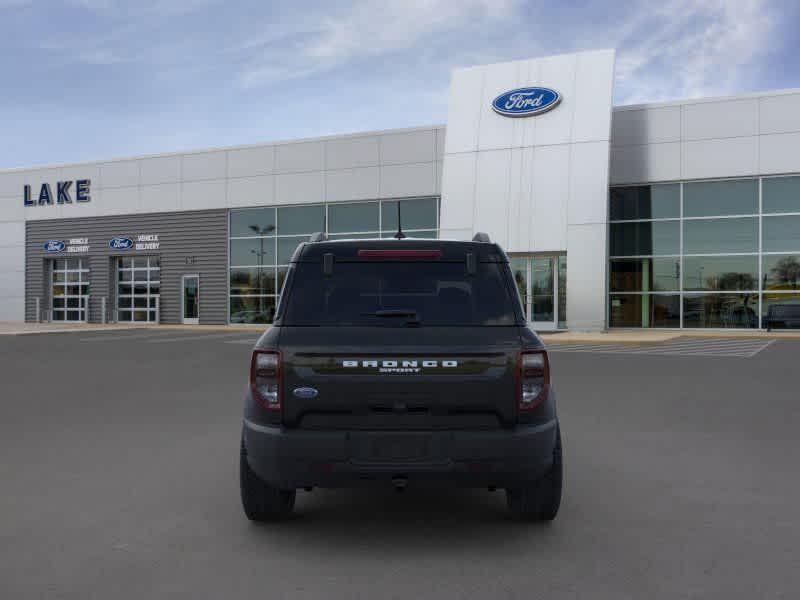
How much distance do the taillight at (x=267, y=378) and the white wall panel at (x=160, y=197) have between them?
1272 inches

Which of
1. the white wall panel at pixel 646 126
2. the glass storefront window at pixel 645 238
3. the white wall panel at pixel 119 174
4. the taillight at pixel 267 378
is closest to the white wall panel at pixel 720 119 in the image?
the white wall panel at pixel 646 126

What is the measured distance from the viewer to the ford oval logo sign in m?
26.5

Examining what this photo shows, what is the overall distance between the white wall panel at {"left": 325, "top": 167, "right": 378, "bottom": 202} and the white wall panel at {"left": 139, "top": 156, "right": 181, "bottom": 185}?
776 cm

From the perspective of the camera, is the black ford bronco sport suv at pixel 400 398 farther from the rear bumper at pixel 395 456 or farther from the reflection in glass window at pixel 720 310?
the reflection in glass window at pixel 720 310

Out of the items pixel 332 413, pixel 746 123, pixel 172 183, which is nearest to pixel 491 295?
pixel 332 413

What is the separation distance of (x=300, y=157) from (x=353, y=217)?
3516mm

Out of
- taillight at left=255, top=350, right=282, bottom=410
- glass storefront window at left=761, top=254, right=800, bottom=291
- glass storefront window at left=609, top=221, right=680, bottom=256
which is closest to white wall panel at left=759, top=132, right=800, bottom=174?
glass storefront window at left=761, top=254, right=800, bottom=291

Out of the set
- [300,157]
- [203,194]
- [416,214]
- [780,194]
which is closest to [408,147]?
[416,214]

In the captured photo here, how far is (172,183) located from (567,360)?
24.2 m

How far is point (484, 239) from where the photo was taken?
14.9 feet

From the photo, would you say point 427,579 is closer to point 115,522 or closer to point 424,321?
point 424,321

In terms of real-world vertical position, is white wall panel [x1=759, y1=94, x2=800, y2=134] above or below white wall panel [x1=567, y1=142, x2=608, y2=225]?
above

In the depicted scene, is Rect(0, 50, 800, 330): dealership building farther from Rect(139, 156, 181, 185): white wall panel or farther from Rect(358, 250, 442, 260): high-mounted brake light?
Rect(358, 250, 442, 260): high-mounted brake light

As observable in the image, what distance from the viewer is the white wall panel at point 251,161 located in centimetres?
3278
